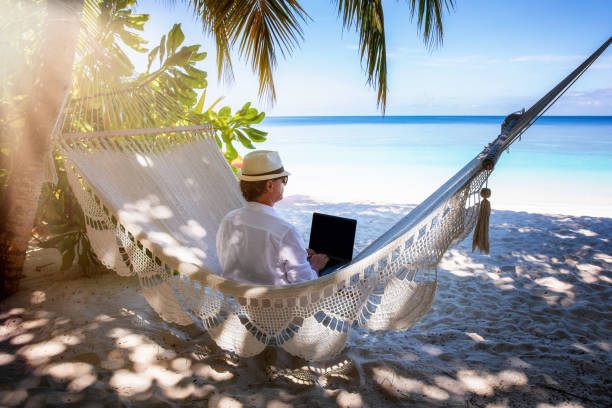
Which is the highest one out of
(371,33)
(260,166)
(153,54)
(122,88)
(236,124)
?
(371,33)

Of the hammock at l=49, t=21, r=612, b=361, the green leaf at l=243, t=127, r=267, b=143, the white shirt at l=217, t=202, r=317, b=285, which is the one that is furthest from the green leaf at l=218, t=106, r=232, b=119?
the white shirt at l=217, t=202, r=317, b=285

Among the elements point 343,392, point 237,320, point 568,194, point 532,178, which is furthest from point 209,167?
point 532,178

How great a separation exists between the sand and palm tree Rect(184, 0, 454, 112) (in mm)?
1503

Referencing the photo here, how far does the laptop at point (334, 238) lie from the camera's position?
63.9 inches

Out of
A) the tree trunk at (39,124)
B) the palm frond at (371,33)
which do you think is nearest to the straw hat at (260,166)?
the tree trunk at (39,124)

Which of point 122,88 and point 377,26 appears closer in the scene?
point 122,88

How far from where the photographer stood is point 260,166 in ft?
3.99

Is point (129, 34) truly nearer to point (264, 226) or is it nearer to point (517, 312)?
point (264, 226)

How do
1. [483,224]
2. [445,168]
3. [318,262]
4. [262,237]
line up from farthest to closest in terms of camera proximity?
[445,168] → [318,262] → [483,224] → [262,237]

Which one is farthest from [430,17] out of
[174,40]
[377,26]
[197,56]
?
[174,40]

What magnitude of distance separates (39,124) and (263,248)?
1174 mm

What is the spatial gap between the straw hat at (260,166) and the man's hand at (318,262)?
16.3 inches

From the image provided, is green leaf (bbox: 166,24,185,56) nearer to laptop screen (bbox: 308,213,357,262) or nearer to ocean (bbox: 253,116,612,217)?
laptop screen (bbox: 308,213,357,262)

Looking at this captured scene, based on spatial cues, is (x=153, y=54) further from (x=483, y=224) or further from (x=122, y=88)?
(x=483, y=224)
